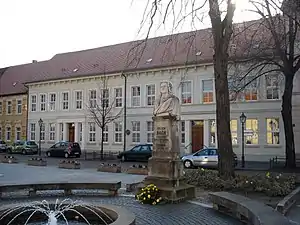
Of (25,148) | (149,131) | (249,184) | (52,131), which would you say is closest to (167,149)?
(249,184)

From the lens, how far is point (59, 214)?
935 cm

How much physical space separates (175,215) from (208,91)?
26141mm

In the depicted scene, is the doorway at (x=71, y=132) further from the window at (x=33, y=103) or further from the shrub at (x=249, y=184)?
the shrub at (x=249, y=184)

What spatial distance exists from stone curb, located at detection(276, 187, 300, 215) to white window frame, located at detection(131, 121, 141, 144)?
Result: 81.6ft

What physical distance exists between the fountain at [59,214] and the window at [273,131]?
24.7 meters

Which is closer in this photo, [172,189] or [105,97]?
[172,189]

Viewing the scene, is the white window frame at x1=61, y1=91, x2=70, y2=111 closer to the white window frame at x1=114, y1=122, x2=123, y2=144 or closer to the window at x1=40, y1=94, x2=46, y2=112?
the window at x1=40, y1=94, x2=46, y2=112

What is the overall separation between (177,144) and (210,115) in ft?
73.4

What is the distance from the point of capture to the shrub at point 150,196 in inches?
442

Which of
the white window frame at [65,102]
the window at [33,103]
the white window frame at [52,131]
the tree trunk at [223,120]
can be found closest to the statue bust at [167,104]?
the tree trunk at [223,120]

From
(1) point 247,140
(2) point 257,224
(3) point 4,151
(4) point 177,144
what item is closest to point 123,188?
(4) point 177,144

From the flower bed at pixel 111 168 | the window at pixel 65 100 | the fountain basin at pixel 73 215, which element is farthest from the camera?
the window at pixel 65 100

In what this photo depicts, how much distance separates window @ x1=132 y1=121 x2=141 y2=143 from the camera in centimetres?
3838

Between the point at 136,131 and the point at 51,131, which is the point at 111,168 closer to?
the point at 136,131
